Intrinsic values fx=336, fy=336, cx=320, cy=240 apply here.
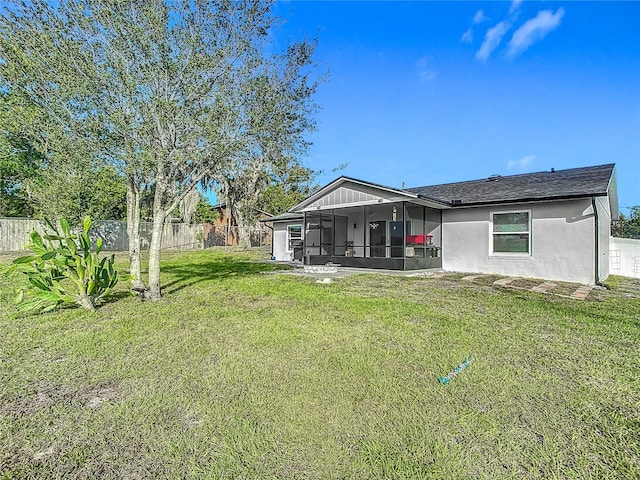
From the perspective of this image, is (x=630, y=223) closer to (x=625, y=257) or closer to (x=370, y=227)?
(x=625, y=257)

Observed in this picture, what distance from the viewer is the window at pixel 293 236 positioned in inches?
698

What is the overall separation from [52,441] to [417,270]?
1091 cm

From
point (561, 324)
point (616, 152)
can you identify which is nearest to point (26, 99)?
point (561, 324)

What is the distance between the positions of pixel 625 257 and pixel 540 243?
257 inches

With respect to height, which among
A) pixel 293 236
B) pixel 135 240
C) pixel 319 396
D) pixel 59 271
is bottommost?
pixel 319 396

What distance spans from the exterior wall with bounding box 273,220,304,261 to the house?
2.48 meters

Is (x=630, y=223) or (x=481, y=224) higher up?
(x=630, y=223)

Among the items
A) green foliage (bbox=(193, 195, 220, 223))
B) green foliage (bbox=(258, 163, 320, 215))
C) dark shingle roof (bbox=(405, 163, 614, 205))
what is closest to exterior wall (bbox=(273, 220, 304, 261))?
dark shingle roof (bbox=(405, 163, 614, 205))

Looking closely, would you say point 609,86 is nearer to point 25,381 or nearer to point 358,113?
point 358,113

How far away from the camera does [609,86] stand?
12.5 m

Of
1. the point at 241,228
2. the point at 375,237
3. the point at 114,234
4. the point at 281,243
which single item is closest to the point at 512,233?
the point at 375,237

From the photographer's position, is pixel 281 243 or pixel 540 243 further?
pixel 281 243

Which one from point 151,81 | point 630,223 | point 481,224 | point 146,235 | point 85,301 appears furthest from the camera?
point 630,223

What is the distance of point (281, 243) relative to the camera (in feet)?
60.8
